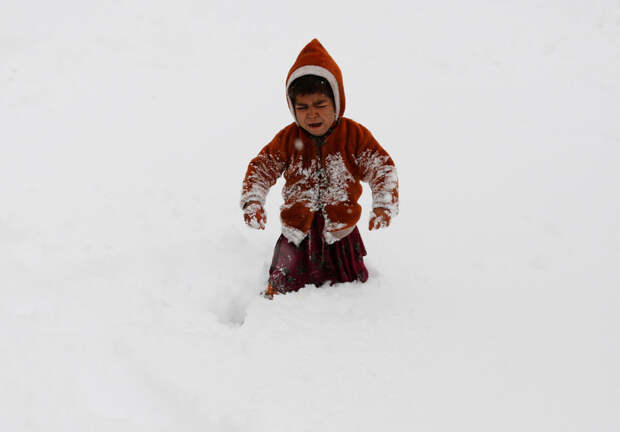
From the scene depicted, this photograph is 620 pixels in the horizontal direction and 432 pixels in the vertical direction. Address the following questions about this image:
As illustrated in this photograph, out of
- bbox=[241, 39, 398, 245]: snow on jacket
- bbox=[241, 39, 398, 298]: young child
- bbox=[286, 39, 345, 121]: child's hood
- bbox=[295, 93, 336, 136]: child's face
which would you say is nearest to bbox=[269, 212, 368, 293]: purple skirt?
bbox=[241, 39, 398, 298]: young child

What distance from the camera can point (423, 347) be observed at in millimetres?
1883

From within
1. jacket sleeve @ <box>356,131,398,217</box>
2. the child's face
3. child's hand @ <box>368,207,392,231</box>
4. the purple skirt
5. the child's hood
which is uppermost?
the child's hood

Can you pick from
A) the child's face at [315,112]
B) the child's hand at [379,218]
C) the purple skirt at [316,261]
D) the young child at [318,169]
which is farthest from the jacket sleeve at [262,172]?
the child's hand at [379,218]

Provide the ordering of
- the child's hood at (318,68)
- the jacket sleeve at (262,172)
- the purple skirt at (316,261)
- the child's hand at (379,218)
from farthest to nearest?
the purple skirt at (316,261), the jacket sleeve at (262,172), the child's hand at (379,218), the child's hood at (318,68)

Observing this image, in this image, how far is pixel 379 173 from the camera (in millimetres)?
1804

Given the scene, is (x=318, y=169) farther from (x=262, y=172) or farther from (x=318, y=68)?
(x=318, y=68)

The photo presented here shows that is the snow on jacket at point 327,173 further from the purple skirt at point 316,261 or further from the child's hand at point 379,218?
the purple skirt at point 316,261

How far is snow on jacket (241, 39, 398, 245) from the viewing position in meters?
1.80

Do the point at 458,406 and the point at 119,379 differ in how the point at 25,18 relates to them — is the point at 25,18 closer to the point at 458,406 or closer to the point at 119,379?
the point at 119,379

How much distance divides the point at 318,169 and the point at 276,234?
35.1 inches

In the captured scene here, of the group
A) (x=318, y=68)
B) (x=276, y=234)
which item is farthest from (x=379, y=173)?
(x=276, y=234)

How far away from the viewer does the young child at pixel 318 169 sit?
1.65 m

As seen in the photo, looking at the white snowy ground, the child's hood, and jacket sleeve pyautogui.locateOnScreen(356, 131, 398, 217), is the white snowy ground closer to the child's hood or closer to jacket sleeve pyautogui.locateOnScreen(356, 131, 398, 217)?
jacket sleeve pyautogui.locateOnScreen(356, 131, 398, 217)

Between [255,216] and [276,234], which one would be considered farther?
[276,234]
